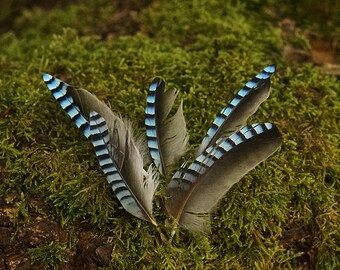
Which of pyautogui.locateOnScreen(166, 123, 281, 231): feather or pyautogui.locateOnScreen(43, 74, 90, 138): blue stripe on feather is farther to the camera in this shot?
pyautogui.locateOnScreen(43, 74, 90, 138): blue stripe on feather

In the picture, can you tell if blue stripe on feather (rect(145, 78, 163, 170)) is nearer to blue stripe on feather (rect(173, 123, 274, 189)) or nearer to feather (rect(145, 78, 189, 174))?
feather (rect(145, 78, 189, 174))

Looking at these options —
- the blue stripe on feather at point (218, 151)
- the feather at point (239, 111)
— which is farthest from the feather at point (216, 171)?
the feather at point (239, 111)

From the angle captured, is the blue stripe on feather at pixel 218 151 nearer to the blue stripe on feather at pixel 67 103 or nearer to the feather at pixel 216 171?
the feather at pixel 216 171

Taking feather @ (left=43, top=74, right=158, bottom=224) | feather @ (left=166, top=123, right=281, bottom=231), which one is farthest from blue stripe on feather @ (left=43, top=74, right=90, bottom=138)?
feather @ (left=166, top=123, right=281, bottom=231)

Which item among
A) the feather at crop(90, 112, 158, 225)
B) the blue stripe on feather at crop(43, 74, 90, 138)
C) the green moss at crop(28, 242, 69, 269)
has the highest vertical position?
the blue stripe on feather at crop(43, 74, 90, 138)

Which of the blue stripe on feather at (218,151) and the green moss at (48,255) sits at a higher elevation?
the blue stripe on feather at (218,151)

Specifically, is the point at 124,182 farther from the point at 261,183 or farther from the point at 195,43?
the point at 195,43

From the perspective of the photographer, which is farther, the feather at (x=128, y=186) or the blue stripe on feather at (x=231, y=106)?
the blue stripe on feather at (x=231, y=106)

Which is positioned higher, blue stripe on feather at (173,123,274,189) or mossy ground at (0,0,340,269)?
blue stripe on feather at (173,123,274,189)

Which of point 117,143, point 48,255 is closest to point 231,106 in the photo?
point 117,143
